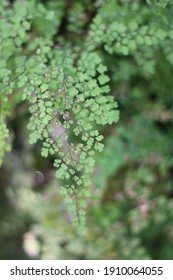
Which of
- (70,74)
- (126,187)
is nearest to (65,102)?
(70,74)

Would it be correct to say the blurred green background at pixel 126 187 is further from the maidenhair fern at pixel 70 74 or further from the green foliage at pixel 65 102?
the green foliage at pixel 65 102

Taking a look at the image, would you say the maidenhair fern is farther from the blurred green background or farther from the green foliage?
the blurred green background

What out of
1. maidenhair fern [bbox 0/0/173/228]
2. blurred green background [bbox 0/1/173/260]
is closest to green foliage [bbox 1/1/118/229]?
maidenhair fern [bbox 0/0/173/228]

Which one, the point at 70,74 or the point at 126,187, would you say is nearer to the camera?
the point at 70,74

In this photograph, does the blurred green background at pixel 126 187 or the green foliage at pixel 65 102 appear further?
the blurred green background at pixel 126 187

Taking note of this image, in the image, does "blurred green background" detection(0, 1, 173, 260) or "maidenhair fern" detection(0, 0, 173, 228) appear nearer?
"maidenhair fern" detection(0, 0, 173, 228)

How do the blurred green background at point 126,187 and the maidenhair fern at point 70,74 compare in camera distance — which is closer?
the maidenhair fern at point 70,74

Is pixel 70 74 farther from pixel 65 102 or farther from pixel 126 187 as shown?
pixel 126 187

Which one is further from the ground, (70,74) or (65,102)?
(70,74)

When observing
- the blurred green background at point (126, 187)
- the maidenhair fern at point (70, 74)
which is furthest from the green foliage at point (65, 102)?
the blurred green background at point (126, 187)
